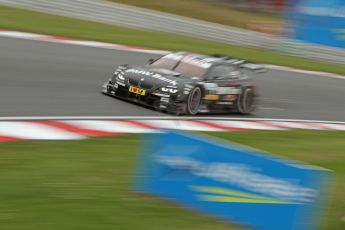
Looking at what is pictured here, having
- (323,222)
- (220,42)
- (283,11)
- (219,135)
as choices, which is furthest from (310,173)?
(283,11)

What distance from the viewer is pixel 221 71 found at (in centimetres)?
1355

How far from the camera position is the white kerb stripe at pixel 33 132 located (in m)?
8.86

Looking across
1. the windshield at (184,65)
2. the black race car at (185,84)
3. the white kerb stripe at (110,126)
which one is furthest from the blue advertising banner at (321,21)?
the white kerb stripe at (110,126)

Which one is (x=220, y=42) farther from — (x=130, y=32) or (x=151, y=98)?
(x=151, y=98)

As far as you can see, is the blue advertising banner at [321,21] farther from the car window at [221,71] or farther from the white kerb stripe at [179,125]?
the white kerb stripe at [179,125]

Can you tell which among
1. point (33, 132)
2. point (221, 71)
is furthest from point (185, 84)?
point (33, 132)

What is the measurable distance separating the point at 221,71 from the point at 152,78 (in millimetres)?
1637

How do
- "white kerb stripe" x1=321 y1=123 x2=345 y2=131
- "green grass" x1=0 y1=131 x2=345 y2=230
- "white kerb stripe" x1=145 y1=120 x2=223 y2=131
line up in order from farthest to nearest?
1. "white kerb stripe" x1=321 y1=123 x2=345 y2=131
2. "white kerb stripe" x1=145 y1=120 x2=223 y2=131
3. "green grass" x1=0 y1=131 x2=345 y2=230

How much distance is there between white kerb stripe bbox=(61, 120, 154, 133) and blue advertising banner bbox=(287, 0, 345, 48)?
12.8 metres

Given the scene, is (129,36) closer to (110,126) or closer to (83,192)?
(110,126)

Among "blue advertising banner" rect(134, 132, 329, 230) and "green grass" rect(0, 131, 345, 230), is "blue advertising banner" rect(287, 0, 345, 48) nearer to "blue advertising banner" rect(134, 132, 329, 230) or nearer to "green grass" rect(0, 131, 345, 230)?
"green grass" rect(0, 131, 345, 230)

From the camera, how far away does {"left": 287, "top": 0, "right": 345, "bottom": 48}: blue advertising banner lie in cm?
2202

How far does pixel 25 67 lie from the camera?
14.0 metres

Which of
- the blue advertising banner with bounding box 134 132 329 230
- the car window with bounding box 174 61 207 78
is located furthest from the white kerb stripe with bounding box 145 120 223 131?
the blue advertising banner with bounding box 134 132 329 230
